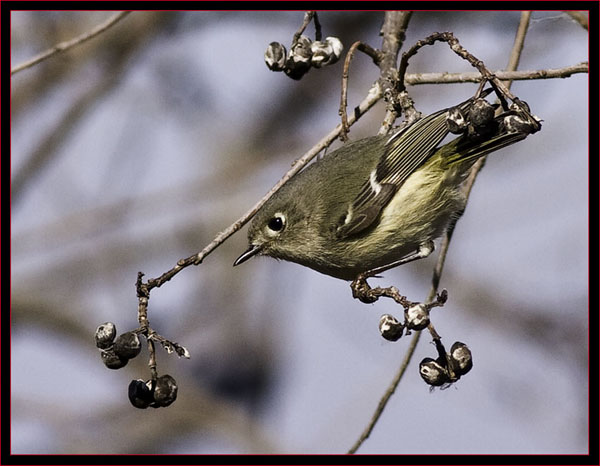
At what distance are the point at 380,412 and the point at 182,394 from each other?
11.7 feet

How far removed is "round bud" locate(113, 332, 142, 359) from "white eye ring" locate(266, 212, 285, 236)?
3.56ft

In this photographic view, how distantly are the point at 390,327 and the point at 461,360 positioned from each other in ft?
0.63

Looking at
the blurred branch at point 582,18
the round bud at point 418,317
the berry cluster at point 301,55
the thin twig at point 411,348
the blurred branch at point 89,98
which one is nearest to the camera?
the round bud at point 418,317

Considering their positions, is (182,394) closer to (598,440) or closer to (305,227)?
(305,227)

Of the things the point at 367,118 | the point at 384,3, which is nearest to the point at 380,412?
the point at 384,3

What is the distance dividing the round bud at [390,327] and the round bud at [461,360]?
0.15 m

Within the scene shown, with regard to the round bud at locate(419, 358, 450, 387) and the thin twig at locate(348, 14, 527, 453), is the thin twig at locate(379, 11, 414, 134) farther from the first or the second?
the round bud at locate(419, 358, 450, 387)

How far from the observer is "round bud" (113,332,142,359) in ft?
6.37

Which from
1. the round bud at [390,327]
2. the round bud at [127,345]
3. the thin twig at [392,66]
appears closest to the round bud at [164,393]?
the round bud at [127,345]

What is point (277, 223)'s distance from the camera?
9.77ft

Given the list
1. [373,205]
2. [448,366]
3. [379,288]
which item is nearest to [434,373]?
[448,366]

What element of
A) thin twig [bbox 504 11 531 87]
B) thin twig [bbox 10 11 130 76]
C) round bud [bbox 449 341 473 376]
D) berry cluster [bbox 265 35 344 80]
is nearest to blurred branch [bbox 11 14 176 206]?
thin twig [bbox 10 11 130 76]

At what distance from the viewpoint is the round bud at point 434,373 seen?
6.46 feet

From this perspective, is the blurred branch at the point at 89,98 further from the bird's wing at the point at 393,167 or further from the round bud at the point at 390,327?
the round bud at the point at 390,327
